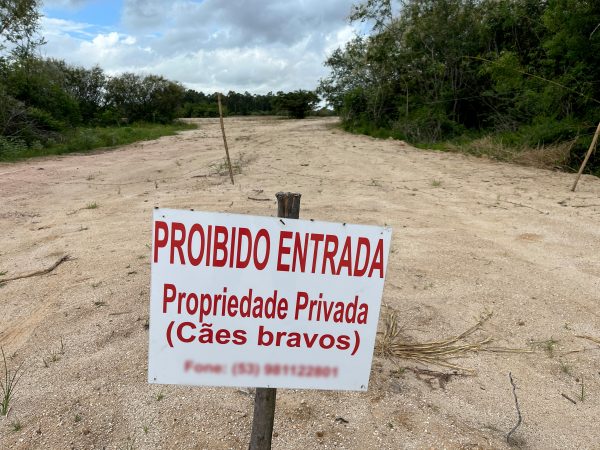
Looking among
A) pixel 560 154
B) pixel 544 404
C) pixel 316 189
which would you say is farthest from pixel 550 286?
pixel 560 154

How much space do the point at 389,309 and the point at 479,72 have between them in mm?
9791

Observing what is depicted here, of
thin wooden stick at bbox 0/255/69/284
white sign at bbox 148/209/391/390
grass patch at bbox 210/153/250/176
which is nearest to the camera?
white sign at bbox 148/209/391/390

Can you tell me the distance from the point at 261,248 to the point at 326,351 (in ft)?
1.26

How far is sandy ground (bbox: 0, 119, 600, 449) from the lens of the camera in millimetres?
1905

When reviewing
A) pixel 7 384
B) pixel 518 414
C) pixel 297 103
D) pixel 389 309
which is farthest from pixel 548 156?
pixel 297 103

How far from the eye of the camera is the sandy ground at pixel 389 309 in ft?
6.25

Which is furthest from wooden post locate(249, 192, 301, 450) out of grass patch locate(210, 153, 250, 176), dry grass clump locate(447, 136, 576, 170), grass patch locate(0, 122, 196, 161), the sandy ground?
grass patch locate(0, 122, 196, 161)

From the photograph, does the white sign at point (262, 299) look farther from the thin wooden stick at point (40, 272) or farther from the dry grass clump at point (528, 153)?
the dry grass clump at point (528, 153)

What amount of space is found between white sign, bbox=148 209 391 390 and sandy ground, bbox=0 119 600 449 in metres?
0.65

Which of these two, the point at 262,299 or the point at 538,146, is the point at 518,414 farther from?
the point at 538,146

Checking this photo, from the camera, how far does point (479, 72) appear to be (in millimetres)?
10883

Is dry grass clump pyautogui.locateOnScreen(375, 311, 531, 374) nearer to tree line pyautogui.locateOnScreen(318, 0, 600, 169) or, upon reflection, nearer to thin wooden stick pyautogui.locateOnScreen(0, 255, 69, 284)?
thin wooden stick pyautogui.locateOnScreen(0, 255, 69, 284)

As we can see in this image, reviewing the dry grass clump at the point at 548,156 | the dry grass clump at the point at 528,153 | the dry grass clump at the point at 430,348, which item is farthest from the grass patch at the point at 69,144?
the dry grass clump at the point at 548,156

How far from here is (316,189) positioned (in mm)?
6336
